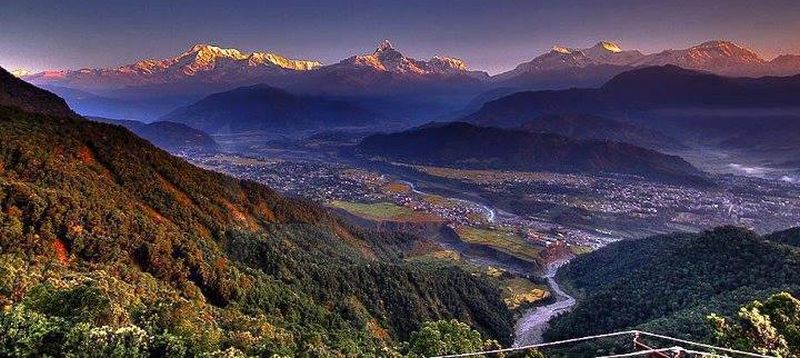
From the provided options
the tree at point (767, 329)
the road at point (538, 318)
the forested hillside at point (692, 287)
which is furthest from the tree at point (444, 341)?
the road at point (538, 318)

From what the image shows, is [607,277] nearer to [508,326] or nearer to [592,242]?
[508,326]

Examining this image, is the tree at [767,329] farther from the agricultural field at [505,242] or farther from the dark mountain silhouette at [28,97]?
the dark mountain silhouette at [28,97]

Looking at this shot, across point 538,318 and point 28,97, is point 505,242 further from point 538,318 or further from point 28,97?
point 28,97

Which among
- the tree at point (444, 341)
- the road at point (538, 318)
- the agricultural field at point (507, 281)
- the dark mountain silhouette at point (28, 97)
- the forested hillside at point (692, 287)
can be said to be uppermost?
the dark mountain silhouette at point (28, 97)

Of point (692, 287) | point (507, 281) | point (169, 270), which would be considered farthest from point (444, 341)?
point (507, 281)

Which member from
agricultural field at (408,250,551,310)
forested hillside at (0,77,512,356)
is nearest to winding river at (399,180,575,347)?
agricultural field at (408,250,551,310)

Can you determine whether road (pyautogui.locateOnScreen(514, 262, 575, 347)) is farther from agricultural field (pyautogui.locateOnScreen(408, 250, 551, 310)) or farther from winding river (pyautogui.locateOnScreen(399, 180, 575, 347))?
agricultural field (pyautogui.locateOnScreen(408, 250, 551, 310))
